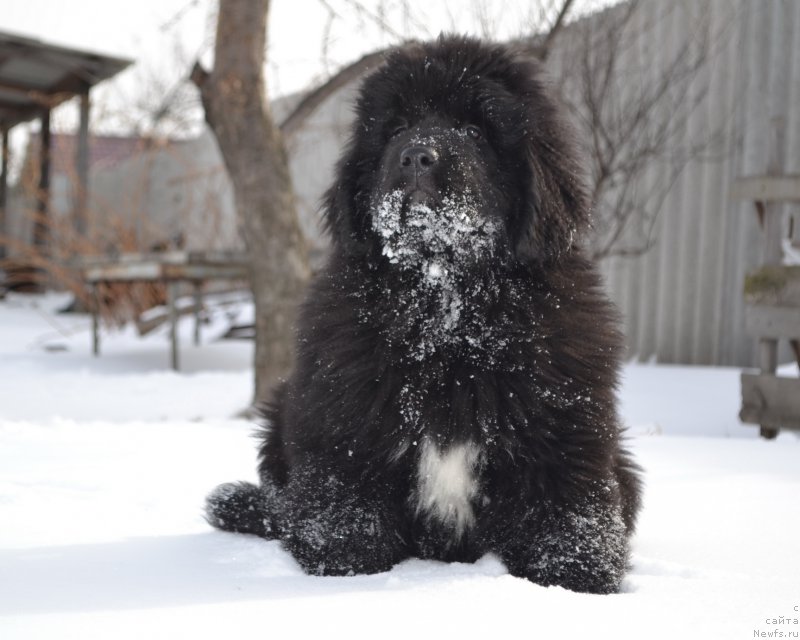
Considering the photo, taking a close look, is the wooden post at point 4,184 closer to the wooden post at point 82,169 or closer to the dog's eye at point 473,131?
the wooden post at point 82,169

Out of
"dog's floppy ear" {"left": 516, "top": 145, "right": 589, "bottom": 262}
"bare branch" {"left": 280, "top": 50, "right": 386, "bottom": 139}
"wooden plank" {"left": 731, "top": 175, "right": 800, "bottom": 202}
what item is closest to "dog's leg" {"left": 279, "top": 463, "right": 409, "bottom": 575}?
"dog's floppy ear" {"left": 516, "top": 145, "right": 589, "bottom": 262}

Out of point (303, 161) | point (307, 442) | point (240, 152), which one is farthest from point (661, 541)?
point (303, 161)

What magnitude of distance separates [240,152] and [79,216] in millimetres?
7317

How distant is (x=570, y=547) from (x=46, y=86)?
1325cm

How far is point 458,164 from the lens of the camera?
Answer: 2.08m

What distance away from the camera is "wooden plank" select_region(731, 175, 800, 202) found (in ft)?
14.4

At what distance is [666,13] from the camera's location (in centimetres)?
634

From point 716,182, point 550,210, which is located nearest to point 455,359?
point 550,210

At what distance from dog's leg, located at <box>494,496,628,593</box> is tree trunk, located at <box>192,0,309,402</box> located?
3.13m

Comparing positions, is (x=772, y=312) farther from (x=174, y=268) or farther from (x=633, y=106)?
(x=174, y=268)

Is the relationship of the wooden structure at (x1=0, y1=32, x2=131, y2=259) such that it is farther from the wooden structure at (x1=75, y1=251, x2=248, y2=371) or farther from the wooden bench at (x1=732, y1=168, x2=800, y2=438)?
the wooden bench at (x1=732, y1=168, x2=800, y2=438)

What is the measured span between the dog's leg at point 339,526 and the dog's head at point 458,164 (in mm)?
611

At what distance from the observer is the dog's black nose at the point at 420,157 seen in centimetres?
203

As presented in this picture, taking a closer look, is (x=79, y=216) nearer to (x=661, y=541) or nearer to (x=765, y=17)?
(x=765, y=17)
